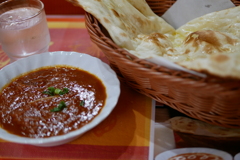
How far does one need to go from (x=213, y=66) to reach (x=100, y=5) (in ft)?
3.09

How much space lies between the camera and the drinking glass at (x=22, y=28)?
1.81 meters

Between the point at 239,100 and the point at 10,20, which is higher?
the point at 239,100

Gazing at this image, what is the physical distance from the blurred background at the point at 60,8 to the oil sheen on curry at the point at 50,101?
→ 45.3 inches

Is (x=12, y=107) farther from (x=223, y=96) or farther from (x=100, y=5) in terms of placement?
(x=223, y=96)

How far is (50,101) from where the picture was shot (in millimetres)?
1443

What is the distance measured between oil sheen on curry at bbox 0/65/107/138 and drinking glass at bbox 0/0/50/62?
0.33 m

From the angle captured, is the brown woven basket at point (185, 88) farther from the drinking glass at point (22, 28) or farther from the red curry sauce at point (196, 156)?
the drinking glass at point (22, 28)

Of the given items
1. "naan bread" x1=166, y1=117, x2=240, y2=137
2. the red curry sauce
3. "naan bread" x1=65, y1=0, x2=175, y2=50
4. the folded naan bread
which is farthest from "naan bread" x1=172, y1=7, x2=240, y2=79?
the red curry sauce

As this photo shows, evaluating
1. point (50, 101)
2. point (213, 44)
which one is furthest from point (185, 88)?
point (50, 101)

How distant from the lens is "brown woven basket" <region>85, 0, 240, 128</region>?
1.09 meters

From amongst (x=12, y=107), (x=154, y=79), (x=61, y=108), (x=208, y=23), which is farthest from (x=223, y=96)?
(x=12, y=107)

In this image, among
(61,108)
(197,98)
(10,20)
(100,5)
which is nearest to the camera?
(197,98)

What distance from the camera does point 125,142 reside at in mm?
1398

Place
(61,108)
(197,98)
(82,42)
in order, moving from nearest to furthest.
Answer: (197,98)
(61,108)
(82,42)
